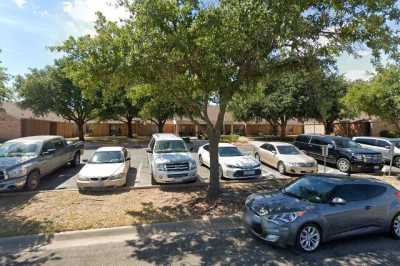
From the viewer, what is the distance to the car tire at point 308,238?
18.2ft

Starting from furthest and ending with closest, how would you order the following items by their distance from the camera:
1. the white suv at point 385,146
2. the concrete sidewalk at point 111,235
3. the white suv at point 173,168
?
the white suv at point 385,146 < the white suv at point 173,168 < the concrete sidewalk at point 111,235

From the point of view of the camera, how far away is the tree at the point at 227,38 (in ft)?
21.3

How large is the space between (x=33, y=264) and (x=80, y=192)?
4802 mm

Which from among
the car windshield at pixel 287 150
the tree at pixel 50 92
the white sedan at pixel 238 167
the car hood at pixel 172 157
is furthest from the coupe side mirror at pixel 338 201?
the tree at pixel 50 92

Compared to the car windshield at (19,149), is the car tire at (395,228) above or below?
below

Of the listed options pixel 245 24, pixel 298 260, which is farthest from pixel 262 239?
pixel 245 24

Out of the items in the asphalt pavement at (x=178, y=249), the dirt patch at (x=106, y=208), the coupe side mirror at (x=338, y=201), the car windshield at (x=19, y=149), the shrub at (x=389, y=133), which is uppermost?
the shrub at (x=389, y=133)

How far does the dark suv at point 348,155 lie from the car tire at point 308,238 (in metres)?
9.86

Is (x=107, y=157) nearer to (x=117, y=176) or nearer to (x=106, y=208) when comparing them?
(x=117, y=176)

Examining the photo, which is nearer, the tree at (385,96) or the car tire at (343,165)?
the car tire at (343,165)

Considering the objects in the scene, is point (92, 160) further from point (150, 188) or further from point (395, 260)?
point (395, 260)

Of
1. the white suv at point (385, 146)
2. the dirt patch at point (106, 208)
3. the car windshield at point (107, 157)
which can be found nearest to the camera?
the dirt patch at point (106, 208)

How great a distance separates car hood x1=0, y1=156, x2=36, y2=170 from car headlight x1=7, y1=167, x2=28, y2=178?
0.22 meters

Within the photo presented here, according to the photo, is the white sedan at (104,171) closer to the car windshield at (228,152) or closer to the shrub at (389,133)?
the car windshield at (228,152)
